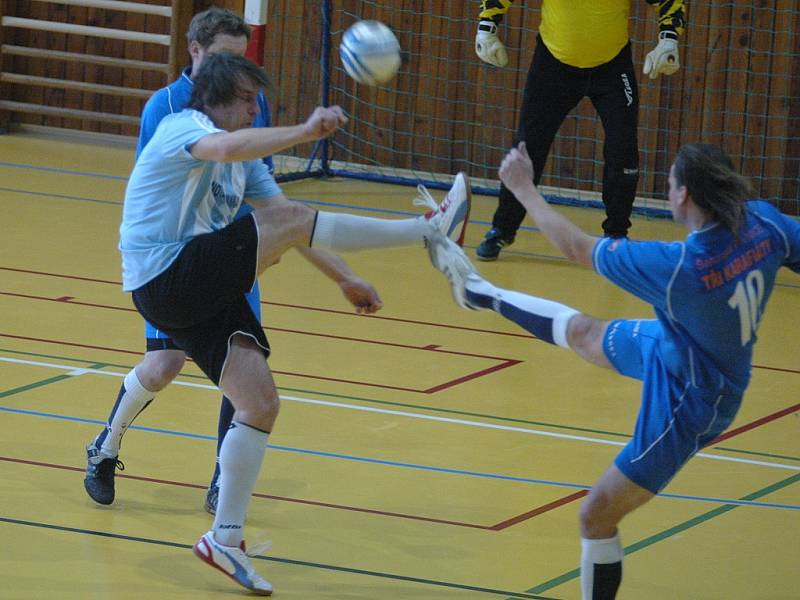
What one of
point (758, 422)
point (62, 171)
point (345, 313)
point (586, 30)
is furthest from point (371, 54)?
point (62, 171)

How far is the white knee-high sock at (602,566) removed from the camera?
371 centimetres

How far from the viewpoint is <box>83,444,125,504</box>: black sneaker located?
15.2 ft

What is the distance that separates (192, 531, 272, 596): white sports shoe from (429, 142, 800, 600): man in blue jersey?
Answer: 0.93m

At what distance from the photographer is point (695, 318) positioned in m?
3.50

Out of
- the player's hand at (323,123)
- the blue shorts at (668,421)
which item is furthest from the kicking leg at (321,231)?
the blue shorts at (668,421)

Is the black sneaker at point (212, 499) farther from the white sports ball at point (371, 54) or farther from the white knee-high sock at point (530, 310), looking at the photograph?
the white sports ball at point (371, 54)

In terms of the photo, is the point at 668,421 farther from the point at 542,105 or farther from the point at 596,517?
the point at 542,105

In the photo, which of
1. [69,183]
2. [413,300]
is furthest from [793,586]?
[69,183]

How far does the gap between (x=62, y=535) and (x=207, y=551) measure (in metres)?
0.62

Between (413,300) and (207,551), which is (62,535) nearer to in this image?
(207,551)

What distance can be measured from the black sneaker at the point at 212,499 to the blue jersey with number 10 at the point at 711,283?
66.6 inches

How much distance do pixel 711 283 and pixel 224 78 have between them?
150 centimetres

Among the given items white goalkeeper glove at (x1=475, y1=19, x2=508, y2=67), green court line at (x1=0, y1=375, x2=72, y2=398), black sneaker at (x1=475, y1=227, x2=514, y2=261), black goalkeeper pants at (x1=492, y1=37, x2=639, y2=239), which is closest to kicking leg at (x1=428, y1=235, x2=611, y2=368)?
green court line at (x1=0, y1=375, x2=72, y2=398)

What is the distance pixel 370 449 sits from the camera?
5.37m
